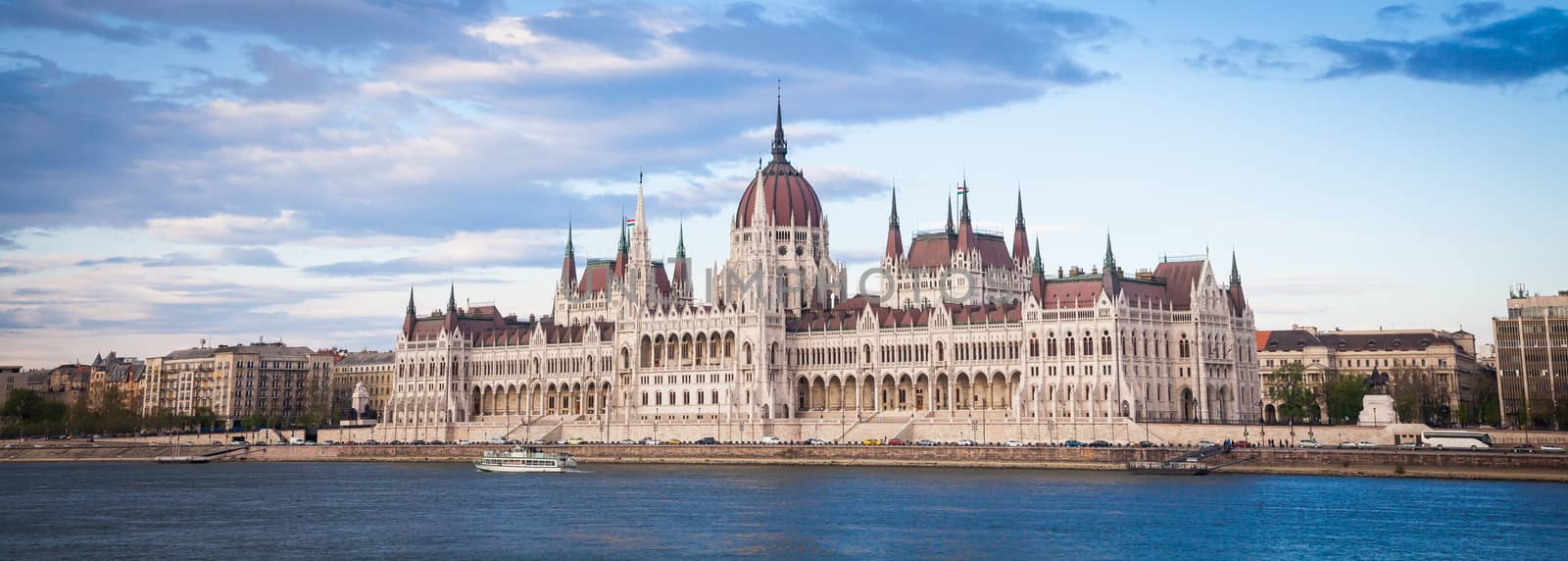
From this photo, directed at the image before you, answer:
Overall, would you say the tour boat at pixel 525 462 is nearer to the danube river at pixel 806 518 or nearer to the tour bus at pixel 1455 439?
the danube river at pixel 806 518

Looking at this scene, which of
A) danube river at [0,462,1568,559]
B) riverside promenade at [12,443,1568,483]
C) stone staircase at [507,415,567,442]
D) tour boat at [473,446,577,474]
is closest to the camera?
danube river at [0,462,1568,559]

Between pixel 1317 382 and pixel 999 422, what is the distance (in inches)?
1889

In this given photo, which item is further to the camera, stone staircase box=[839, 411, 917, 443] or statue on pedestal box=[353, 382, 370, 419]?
statue on pedestal box=[353, 382, 370, 419]

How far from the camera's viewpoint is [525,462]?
130m

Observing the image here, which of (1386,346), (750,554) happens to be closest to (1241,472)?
(750,554)

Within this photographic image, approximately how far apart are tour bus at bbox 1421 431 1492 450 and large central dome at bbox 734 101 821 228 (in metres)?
74.8

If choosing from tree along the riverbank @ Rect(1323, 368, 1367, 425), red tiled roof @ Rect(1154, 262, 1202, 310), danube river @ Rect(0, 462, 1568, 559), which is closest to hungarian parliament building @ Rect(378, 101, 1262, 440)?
red tiled roof @ Rect(1154, 262, 1202, 310)

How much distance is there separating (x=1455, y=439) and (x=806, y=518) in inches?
1787

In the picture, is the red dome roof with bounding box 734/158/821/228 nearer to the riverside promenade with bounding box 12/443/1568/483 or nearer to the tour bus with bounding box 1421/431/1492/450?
the riverside promenade with bounding box 12/443/1568/483

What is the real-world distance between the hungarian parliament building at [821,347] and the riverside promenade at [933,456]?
37.9ft

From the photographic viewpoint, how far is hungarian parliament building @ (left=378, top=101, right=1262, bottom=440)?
133500 millimetres

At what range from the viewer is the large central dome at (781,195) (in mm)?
169000

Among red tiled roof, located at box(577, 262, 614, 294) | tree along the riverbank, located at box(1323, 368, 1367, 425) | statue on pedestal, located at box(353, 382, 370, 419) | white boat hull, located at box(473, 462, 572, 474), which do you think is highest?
red tiled roof, located at box(577, 262, 614, 294)

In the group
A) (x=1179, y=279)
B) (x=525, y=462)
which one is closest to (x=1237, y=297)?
(x=1179, y=279)
